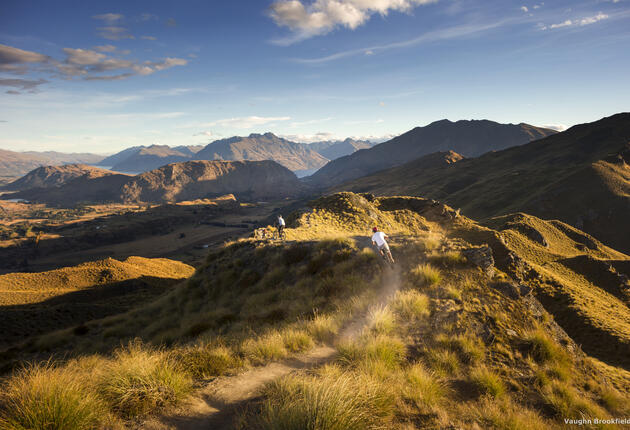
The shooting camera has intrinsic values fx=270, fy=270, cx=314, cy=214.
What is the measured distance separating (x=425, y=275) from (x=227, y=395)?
27.7 feet

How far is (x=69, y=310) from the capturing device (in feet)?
94.1

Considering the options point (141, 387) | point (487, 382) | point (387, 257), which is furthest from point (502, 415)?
point (387, 257)

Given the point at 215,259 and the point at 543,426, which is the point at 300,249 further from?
the point at 543,426

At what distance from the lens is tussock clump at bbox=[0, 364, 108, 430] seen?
4.29 metres

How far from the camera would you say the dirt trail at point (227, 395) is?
Result: 4.81 m

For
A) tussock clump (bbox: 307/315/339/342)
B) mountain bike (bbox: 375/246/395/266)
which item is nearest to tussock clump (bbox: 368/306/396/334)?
tussock clump (bbox: 307/315/339/342)

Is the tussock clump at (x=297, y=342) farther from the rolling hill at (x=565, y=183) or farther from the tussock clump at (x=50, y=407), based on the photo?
the rolling hill at (x=565, y=183)

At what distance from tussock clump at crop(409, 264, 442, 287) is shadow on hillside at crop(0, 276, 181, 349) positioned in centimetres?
2284

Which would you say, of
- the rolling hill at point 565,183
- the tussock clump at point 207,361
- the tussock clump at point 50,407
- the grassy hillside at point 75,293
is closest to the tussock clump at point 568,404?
the tussock clump at point 207,361

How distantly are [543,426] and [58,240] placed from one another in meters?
184

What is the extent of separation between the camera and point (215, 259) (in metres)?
23.6

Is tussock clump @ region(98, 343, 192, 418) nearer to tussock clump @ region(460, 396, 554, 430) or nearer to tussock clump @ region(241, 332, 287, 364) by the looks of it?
tussock clump @ region(241, 332, 287, 364)

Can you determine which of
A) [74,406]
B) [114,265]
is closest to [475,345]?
[74,406]

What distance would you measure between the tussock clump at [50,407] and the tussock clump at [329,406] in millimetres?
2793
